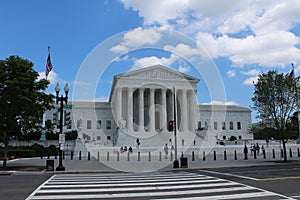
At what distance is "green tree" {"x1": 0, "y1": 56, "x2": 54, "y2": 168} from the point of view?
73.0 feet

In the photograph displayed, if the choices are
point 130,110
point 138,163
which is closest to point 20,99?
point 138,163

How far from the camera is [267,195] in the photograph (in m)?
9.83

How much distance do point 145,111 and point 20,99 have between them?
2524 inches

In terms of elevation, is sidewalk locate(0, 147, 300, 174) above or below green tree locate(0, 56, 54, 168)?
below

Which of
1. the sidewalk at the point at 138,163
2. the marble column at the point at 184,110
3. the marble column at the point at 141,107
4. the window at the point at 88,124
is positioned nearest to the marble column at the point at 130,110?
the marble column at the point at 141,107

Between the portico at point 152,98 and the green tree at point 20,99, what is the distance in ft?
169

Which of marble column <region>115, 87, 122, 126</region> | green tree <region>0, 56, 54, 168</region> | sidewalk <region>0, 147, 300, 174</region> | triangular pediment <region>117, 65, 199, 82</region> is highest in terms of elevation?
triangular pediment <region>117, 65, 199, 82</region>

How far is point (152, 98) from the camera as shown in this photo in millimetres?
81375

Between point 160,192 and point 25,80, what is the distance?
54.1 ft

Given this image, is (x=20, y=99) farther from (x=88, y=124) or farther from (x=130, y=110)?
(x=88, y=124)

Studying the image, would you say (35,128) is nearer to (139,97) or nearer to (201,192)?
(201,192)

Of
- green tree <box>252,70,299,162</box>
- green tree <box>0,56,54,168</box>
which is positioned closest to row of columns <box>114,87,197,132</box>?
green tree <box>252,70,299,162</box>

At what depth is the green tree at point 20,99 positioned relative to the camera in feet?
73.0

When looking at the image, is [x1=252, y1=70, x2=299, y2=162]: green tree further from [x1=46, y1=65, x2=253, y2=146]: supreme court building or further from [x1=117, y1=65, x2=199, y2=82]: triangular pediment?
[x1=117, y1=65, x2=199, y2=82]: triangular pediment
